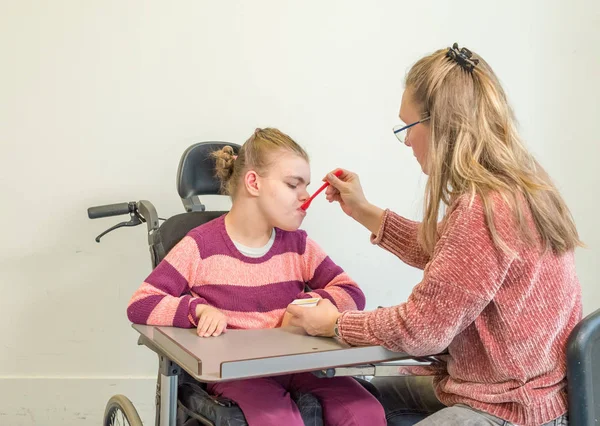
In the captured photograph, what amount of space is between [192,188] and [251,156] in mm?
183

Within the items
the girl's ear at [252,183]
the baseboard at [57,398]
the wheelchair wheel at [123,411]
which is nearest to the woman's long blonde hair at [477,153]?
the girl's ear at [252,183]

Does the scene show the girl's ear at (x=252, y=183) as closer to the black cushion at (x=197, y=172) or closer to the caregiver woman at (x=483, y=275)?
the black cushion at (x=197, y=172)

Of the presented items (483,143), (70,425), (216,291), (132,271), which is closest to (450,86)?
(483,143)

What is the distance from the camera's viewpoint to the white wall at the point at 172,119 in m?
2.10

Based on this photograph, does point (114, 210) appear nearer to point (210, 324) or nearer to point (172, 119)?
point (172, 119)

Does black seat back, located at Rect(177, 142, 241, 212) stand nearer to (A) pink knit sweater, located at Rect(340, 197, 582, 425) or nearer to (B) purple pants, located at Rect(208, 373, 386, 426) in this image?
(B) purple pants, located at Rect(208, 373, 386, 426)

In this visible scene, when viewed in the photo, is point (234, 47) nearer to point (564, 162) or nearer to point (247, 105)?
point (247, 105)

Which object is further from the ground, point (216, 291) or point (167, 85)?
point (167, 85)

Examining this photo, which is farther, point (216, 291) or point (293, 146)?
point (293, 146)

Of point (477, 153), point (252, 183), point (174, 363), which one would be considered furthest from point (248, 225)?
point (477, 153)

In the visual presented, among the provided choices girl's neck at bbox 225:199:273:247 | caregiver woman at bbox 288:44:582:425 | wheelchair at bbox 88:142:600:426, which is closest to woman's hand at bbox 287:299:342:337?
caregiver woman at bbox 288:44:582:425

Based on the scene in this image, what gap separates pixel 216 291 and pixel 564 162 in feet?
4.67

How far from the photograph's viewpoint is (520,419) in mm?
1156

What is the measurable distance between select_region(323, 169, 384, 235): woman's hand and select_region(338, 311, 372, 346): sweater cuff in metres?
0.42
